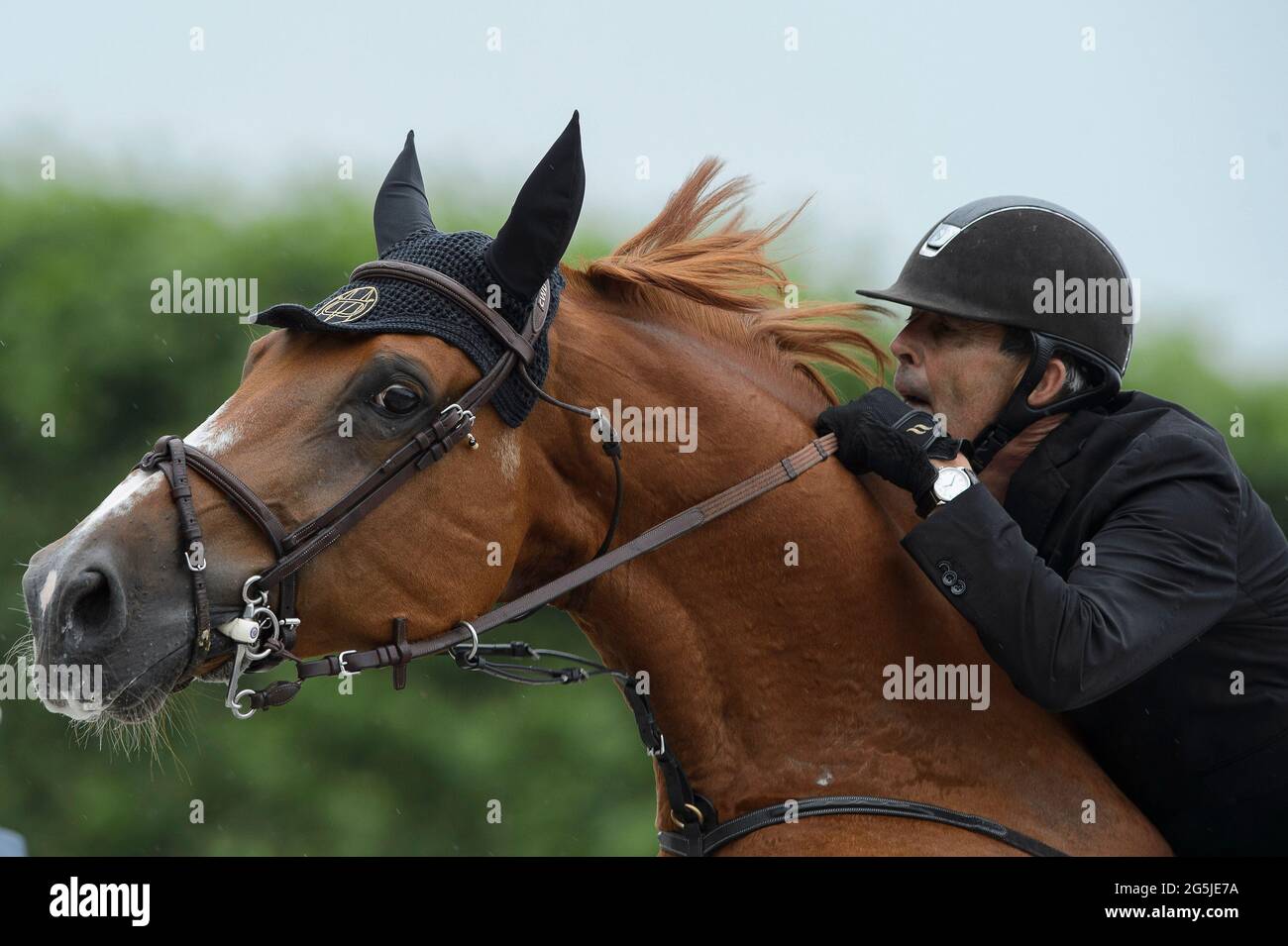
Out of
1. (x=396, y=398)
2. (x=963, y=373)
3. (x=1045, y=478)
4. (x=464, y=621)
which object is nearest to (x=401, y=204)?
(x=396, y=398)

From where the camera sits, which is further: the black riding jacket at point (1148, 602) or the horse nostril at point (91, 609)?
the black riding jacket at point (1148, 602)

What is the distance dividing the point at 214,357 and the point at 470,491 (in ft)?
15.0

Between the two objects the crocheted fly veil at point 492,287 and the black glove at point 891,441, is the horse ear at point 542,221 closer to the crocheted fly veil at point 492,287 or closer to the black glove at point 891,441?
the crocheted fly veil at point 492,287

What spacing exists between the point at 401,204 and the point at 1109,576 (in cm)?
209

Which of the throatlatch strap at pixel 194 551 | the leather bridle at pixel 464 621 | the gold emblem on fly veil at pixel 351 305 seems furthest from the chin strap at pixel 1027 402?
the throatlatch strap at pixel 194 551

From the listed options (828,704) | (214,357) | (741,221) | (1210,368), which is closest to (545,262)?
(741,221)

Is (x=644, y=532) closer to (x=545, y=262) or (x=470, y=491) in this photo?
(x=470, y=491)

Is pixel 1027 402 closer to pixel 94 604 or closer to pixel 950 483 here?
pixel 950 483

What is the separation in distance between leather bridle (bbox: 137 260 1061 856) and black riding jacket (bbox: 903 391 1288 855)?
419 mm

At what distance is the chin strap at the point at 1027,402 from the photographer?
11.1 feet

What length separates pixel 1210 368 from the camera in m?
7.91

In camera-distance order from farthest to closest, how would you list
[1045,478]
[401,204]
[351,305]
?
[401,204], [1045,478], [351,305]

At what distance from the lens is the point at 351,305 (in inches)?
116

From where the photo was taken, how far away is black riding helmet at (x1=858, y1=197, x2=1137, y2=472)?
11.1ft
